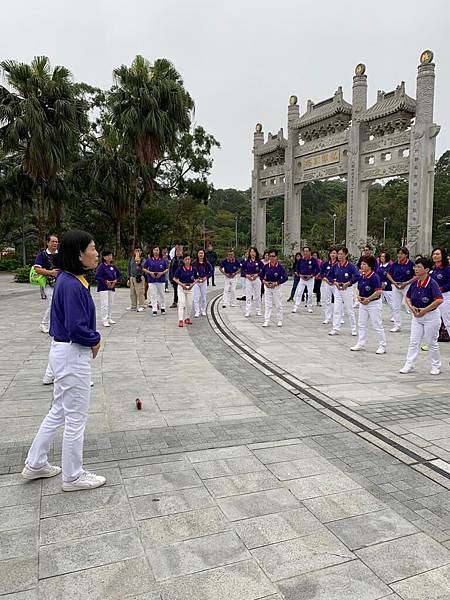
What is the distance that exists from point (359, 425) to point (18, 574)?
342 centimetres

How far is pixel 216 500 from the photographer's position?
337 cm

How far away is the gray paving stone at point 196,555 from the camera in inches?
103

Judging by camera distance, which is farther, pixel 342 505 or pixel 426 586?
pixel 342 505

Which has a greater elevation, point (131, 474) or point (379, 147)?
point (379, 147)

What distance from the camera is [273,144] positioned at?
3180 cm

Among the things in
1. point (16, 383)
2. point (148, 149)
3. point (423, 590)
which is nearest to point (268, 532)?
point (423, 590)

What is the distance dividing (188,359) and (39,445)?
14.8ft

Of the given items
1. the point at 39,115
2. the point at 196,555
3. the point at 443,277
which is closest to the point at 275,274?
the point at 443,277

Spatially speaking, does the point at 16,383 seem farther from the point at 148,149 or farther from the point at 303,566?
the point at 148,149

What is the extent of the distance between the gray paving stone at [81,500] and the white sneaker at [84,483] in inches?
1.1

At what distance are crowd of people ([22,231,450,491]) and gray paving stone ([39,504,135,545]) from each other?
338mm

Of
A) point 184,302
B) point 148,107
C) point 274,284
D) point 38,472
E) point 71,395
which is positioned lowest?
point 38,472

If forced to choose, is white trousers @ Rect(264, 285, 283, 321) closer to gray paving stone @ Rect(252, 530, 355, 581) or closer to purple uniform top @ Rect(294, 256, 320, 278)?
purple uniform top @ Rect(294, 256, 320, 278)

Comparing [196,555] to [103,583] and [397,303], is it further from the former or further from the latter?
[397,303]
